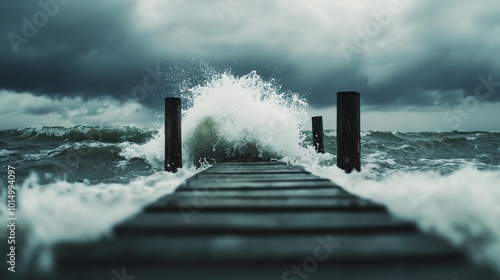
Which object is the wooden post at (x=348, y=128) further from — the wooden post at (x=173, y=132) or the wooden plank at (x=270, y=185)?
the wooden post at (x=173, y=132)

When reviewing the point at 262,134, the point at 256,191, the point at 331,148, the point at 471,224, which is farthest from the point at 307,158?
the point at 331,148

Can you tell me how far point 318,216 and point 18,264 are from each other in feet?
5.22

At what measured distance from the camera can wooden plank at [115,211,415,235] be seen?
1.79 meters

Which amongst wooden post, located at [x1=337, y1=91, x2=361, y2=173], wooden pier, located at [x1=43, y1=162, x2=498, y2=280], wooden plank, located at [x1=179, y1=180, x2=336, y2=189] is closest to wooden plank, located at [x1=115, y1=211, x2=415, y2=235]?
wooden pier, located at [x1=43, y1=162, x2=498, y2=280]

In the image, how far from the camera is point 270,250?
158 cm

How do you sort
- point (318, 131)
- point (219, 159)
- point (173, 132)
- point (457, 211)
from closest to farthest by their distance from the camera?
point (457, 211) → point (173, 132) → point (219, 159) → point (318, 131)

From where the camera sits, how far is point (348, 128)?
534cm

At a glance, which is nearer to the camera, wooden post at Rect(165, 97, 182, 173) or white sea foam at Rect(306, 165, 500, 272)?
white sea foam at Rect(306, 165, 500, 272)

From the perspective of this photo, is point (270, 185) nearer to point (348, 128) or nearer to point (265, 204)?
point (265, 204)

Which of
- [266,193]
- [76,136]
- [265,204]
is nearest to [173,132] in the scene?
[266,193]

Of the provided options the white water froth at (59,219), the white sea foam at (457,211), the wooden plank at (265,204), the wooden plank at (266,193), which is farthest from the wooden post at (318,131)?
the white water froth at (59,219)

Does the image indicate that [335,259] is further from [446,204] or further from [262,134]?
[262,134]

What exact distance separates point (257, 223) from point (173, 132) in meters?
4.72

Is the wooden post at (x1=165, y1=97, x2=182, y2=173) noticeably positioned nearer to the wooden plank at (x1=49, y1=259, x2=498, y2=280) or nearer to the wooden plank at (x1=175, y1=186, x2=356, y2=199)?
the wooden plank at (x1=175, y1=186, x2=356, y2=199)
